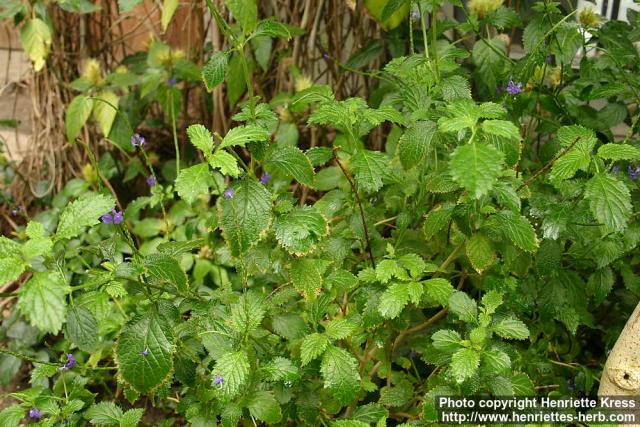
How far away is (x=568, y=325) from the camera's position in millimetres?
1645

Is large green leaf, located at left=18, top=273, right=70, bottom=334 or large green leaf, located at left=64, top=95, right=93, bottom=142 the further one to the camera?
large green leaf, located at left=64, top=95, right=93, bottom=142

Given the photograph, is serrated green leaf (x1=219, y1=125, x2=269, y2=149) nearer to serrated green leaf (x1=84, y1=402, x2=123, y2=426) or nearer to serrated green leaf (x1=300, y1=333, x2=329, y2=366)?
serrated green leaf (x1=300, y1=333, x2=329, y2=366)

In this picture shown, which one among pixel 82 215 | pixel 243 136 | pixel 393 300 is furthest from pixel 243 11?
pixel 393 300

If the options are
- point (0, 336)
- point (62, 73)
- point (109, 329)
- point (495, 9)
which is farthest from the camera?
point (62, 73)

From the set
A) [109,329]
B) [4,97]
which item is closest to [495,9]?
[109,329]

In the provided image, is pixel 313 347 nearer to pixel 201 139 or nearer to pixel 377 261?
pixel 377 261

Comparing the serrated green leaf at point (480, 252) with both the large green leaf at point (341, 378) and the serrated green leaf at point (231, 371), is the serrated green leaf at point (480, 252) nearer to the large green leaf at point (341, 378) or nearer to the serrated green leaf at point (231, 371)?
the large green leaf at point (341, 378)

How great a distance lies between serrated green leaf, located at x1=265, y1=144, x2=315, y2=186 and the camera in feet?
4.24

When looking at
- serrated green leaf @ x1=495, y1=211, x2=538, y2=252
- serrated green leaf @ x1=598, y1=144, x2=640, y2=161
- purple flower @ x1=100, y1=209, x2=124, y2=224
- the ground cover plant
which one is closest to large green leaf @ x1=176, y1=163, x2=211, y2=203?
the ground cover plant

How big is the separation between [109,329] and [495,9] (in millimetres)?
1459

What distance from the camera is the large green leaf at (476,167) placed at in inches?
40.6

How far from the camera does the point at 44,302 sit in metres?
1.02

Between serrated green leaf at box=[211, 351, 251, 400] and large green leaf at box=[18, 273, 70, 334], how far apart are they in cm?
31

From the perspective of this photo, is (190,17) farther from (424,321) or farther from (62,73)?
(424,321)
